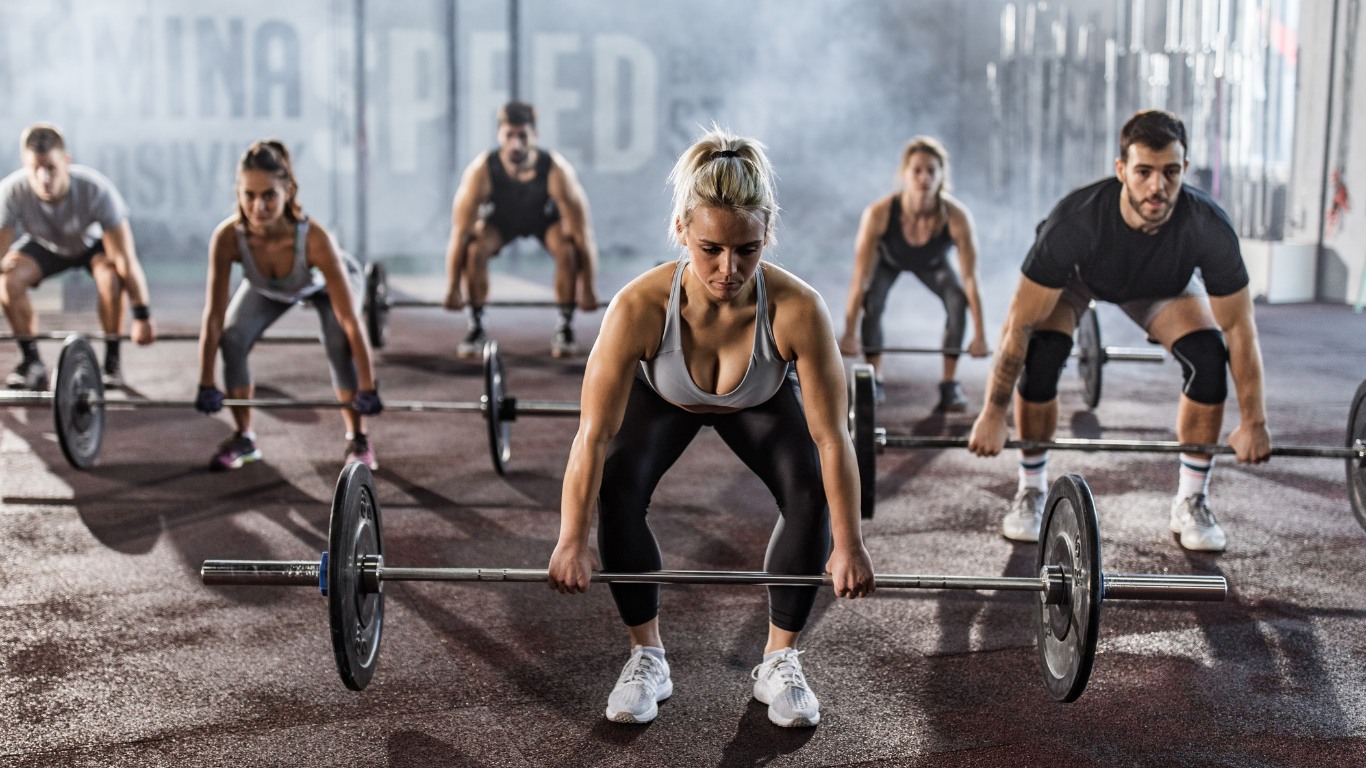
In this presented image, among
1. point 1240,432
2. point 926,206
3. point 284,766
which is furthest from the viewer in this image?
point 926,206

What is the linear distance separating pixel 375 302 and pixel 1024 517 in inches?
128

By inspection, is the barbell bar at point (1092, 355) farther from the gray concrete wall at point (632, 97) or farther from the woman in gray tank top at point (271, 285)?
the gray concrete wall at point (632, 97)

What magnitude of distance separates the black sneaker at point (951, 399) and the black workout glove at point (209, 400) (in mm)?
2533

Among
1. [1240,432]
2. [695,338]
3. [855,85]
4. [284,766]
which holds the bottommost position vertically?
[284,766]

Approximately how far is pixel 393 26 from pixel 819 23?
3.20 metres

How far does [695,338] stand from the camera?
77.4 inches

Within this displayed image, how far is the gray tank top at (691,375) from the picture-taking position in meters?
1.93

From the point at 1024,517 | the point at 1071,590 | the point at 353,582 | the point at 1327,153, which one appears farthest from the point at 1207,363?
the point at 1327,153

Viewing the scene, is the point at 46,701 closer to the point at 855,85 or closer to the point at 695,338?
A: the point at 695,338

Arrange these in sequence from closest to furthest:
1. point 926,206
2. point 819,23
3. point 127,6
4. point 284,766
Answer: point 284,766
point 926,206
point 127,6
point 819,23

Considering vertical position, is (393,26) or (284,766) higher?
(393,26)

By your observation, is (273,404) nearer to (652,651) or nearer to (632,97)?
(652,651)

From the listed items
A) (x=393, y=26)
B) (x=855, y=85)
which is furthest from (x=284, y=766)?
(x=855, y=85)

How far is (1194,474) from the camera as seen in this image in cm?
310
